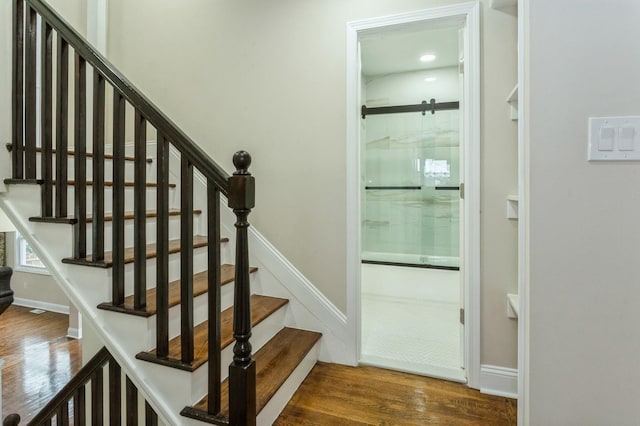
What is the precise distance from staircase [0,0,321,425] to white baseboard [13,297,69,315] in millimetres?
3000

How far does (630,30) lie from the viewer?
3.57 ft

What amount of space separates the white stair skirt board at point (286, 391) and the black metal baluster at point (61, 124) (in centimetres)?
136

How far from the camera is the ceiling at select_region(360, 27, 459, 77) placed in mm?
3223

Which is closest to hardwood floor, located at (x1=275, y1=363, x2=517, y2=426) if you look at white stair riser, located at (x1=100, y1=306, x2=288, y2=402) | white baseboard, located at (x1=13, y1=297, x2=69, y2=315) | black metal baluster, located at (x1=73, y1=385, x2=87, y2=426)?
white stair riser, located at (x1=100, y1=306, x2=288, y2=402)

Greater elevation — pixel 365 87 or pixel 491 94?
pixel 365 87

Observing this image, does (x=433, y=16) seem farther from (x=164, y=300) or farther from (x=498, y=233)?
(x=164, y=300)

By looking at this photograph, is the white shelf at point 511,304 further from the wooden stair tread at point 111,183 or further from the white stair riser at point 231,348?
the wooden stair tread at point 111,183

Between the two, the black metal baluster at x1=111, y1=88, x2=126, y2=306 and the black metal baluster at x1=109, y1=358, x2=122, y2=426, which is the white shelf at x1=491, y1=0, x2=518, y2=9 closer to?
the black metal baluster at x1=111, y1=88, x2=126, y2=306

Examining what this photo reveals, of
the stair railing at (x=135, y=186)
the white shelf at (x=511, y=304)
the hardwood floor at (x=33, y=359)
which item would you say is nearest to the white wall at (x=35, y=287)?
the hardwood floor at (x=33, y=359)

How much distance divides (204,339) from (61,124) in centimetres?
126

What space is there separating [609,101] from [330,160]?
4.66 feet

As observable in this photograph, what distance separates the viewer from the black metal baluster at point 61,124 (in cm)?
164

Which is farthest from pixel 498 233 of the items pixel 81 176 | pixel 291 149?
pixel 81 176

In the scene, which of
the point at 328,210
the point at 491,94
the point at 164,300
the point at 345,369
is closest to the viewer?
the point at 164,300
